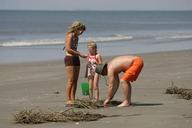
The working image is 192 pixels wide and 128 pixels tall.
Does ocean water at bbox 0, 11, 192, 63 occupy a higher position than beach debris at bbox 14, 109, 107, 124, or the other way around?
ocean water at bbox 0, 11, 192, 63

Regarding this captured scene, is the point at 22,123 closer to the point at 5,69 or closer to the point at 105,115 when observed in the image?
the point at 105,115

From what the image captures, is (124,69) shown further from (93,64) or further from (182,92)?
(182,92)

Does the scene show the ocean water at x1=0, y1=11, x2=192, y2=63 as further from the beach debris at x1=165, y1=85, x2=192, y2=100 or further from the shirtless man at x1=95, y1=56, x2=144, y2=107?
the shirtless man at x1=95, y1=56, x2=144, y2=107

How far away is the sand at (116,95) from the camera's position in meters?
8.66

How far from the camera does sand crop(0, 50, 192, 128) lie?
8656mm

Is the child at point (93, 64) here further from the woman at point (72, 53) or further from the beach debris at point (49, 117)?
the beach debris at point (49, 117)

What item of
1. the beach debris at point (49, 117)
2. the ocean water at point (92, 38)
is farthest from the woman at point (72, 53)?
the ocean water at point (92, 38)

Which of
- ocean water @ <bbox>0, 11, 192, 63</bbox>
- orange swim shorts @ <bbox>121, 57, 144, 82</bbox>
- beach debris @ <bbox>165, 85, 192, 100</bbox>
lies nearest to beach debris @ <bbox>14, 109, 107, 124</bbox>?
orange swim shorts @ <bbox>121, 57, 144, 82</bbox>

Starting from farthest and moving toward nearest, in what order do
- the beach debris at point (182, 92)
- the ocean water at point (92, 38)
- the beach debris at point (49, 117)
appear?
1. the ocean water at point (92, 38)
2. the beach debris at point (182, 92)
3. the beach debris at point (49, 117)

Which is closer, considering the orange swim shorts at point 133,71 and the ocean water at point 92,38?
the orange swim shorts at point 133,71

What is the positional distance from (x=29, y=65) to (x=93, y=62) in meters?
9.49

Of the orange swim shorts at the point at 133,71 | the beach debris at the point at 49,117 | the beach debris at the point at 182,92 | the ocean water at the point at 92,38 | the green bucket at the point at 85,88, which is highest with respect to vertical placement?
the ocean water at the point at 92,38

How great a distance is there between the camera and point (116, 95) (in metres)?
12.1

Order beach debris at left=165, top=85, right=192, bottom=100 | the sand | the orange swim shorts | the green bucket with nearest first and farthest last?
the sand, the orange swim shorts, beach debris at left=165, top=85, right=192, bottom=100, the green bucket
